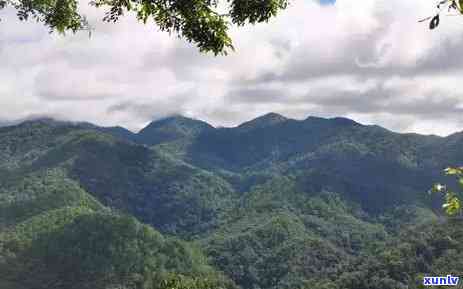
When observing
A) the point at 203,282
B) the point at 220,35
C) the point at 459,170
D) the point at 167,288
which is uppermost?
the point at 220,35

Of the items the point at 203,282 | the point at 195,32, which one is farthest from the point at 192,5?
the point at 203,282

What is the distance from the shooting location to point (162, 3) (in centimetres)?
1466

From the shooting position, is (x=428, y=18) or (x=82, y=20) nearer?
(x=428, y=18)

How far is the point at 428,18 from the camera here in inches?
289

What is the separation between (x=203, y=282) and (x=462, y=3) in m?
37.0

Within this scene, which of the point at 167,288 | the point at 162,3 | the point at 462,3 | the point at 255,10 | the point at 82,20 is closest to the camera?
the point at 462,3

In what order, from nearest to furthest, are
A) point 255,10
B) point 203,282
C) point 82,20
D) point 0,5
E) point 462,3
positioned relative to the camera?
point 462,3 → point 255,10 → point 0,5 → point 82,20 → point 203,282

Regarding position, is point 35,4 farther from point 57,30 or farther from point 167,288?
point 167,288

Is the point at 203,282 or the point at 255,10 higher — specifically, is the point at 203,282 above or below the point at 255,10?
below

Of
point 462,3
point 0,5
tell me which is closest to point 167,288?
point 0,5

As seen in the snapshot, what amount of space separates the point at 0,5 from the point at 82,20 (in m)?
2.43

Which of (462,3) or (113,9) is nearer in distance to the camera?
(462,3)

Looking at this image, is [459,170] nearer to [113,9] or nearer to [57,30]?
[113,9]

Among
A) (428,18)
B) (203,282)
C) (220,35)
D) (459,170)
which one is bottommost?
(203,282)
